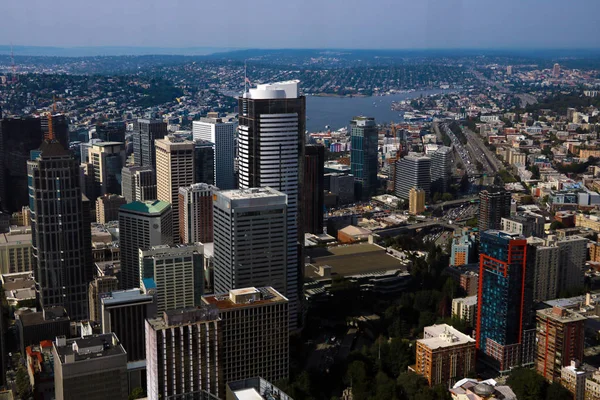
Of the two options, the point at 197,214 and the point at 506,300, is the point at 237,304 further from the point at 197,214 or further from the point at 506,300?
the point at 197,214

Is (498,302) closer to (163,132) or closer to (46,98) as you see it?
(163,132)

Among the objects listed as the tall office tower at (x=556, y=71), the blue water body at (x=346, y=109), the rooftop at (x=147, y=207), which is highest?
the tall office tower at (x=556, y=71)

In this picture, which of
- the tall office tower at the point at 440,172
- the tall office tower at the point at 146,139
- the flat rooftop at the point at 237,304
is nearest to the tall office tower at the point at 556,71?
the tall office tower at the point at 440,172

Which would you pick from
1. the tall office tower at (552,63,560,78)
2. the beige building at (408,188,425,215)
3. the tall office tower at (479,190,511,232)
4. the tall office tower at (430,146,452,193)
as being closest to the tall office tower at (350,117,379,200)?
the tall office tower at (430,146,452,193)

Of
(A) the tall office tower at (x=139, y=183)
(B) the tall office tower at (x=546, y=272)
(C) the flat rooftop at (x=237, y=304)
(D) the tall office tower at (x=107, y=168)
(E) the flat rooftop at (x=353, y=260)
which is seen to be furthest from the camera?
(D) the tall office tower at (x=107, y=168)

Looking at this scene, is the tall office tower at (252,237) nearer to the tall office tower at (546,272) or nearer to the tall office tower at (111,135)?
the tall office tower at (546,272)

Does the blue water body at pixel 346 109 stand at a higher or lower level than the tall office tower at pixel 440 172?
higher
